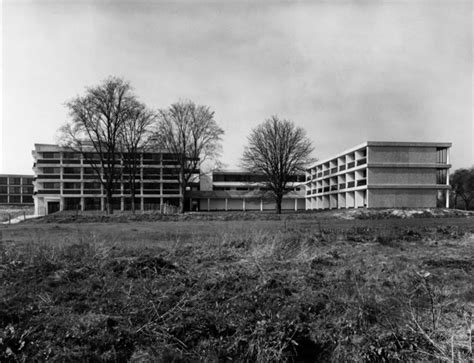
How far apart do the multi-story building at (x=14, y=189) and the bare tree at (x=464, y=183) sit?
433 ft

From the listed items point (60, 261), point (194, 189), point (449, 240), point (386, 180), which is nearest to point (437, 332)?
point (60, 261)

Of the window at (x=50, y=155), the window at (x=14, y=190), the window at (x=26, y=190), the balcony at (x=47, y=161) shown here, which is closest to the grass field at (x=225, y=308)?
the balcony at (x=47, y=161)

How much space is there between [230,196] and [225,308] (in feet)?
238

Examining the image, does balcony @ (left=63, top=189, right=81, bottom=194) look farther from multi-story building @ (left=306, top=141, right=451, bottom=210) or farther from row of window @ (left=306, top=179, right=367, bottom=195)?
multi-story building @ (left=306, top=141, right=451, bottom=210)

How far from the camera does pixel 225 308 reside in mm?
5066

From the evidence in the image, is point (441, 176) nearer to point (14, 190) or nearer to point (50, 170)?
point (50, 170)

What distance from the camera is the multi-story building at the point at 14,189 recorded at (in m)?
113

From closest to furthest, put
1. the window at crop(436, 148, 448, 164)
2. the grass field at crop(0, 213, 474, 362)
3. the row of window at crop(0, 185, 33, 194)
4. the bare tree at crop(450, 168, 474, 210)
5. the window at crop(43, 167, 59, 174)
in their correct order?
the grass field at crop(0, 213, 474, 362) < the window at crop(436, 148, 448, 164) < the bare tree at crop(450, 168, 474, 210) < the window at crop(43, 167, 59, 174) < the row of window at crop(0, 185, 33, 194)

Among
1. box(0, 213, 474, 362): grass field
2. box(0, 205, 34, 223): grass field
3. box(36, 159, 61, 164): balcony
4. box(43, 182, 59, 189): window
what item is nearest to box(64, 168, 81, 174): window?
box(36, 159, 61, 164): balcony

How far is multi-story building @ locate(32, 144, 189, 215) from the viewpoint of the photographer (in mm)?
70375

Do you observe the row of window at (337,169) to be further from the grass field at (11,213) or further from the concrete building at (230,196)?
the grass field at (11,213)

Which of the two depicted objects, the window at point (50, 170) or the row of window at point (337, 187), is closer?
the row of window at point (337, 187)

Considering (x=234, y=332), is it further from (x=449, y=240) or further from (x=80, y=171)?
(x=80, y=171)

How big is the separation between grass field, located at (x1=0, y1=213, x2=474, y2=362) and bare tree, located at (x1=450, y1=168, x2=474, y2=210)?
74617 millimetres
